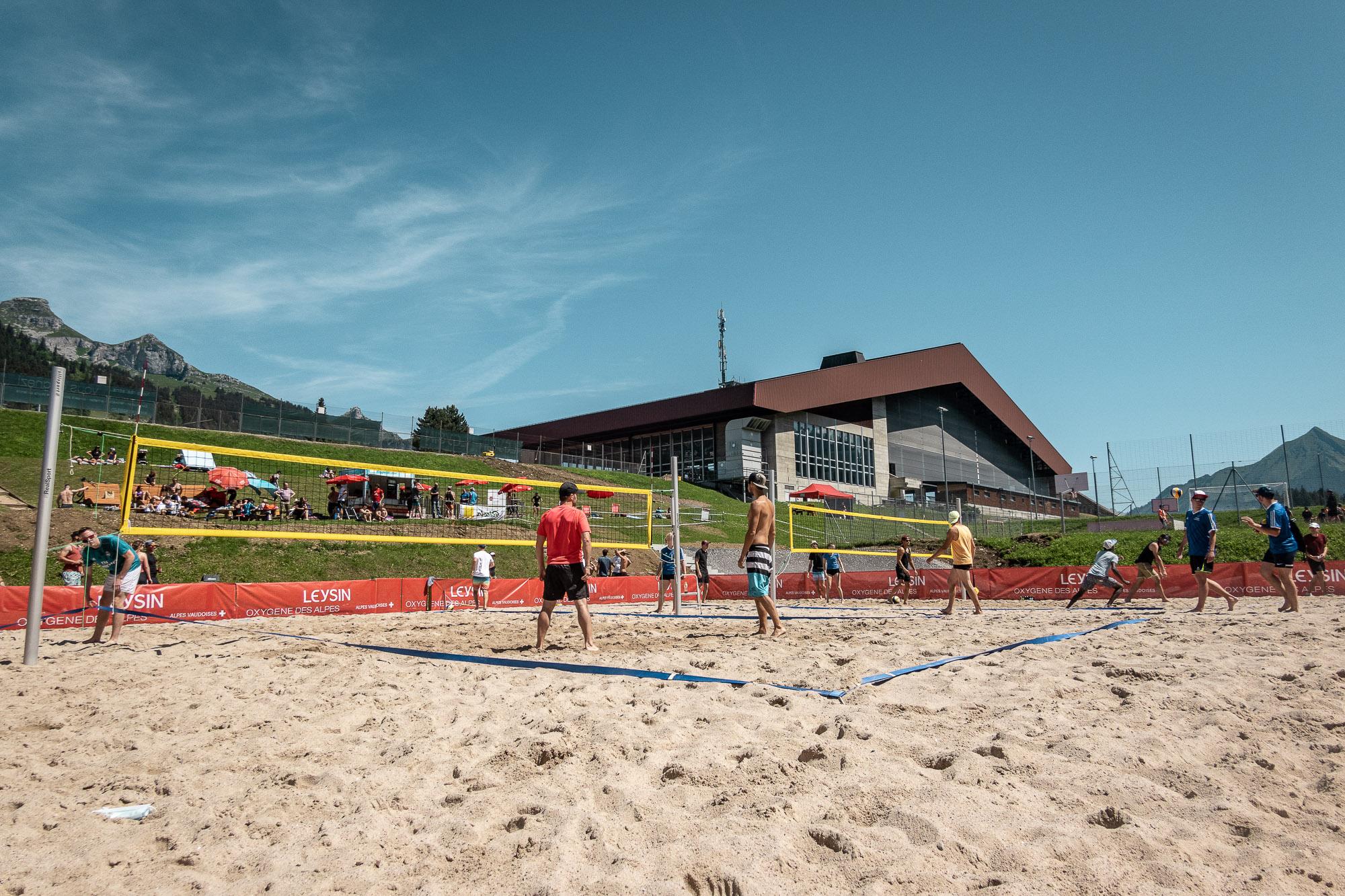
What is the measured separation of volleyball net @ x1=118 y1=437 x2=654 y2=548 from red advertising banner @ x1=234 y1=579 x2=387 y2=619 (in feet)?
5.96

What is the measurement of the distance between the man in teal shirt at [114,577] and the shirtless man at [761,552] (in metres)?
5.34

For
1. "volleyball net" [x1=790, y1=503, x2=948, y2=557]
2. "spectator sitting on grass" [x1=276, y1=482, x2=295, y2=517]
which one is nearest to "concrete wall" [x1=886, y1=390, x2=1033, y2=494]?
"volleyball net" [x1=790, y1=503, x2=948, y2=557]

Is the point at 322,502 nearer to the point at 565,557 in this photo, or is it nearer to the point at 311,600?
the point at 311,600

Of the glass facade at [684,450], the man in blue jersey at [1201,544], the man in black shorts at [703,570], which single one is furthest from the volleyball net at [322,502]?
the glass facade at [684,450]

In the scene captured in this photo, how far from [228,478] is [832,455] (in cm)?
3127

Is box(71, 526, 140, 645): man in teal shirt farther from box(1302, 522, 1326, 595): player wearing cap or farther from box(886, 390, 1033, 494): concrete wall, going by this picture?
box(886, 390, 1033, 494): concrete wall

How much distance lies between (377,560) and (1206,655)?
17701mm

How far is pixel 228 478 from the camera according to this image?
18359mm

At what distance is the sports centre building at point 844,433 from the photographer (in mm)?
40125

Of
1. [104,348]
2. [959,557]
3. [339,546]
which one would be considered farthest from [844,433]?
[104,348]

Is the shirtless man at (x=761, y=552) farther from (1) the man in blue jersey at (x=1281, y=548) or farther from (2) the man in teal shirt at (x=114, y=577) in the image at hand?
(2) the man in teal shirt at (x=114, y=577)

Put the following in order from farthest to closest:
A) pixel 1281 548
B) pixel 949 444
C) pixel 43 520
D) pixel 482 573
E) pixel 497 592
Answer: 1. pixel 949 444
2. pixel 497 592
3. pixel 482 573
4. pixel 1281 548
5. pixel 43 520

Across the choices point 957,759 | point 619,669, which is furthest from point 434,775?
point 957,759

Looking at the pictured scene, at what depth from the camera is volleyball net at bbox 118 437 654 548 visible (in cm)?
1689
